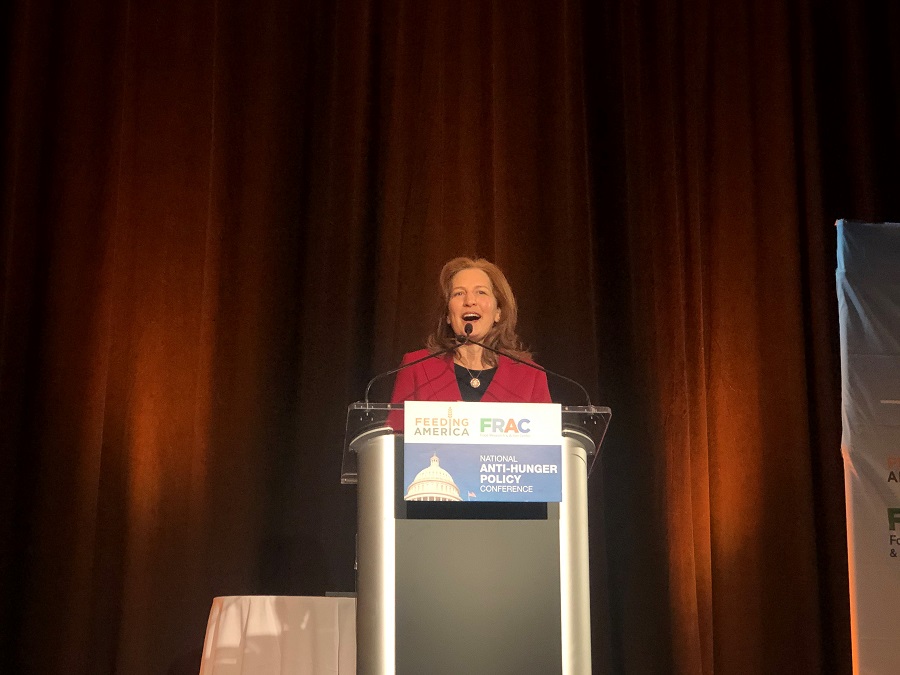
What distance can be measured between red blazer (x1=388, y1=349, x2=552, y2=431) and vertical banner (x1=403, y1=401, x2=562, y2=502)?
843 millimetres

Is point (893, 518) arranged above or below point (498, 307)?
below

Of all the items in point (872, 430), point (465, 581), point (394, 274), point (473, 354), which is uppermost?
point (394, 274)

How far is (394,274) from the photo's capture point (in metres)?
3.63

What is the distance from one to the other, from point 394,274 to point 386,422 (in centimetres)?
174

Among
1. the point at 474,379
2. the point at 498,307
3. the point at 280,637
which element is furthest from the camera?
the point at 498,307

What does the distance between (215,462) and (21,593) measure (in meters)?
0.77

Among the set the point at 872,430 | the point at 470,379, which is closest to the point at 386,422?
the point at 470,379

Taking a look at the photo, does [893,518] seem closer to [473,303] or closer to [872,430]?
[872,430]

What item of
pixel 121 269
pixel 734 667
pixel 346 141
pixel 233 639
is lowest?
pixel 734 667

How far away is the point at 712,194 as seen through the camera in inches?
155

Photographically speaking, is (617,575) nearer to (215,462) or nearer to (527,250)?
(527,250)

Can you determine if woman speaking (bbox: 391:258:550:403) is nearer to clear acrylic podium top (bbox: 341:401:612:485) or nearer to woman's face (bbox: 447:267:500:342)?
woman's face (bbox: 447:267:500:342)

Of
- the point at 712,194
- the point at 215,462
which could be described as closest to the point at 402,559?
the point at 215,462

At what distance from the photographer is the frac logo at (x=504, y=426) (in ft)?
5.97
